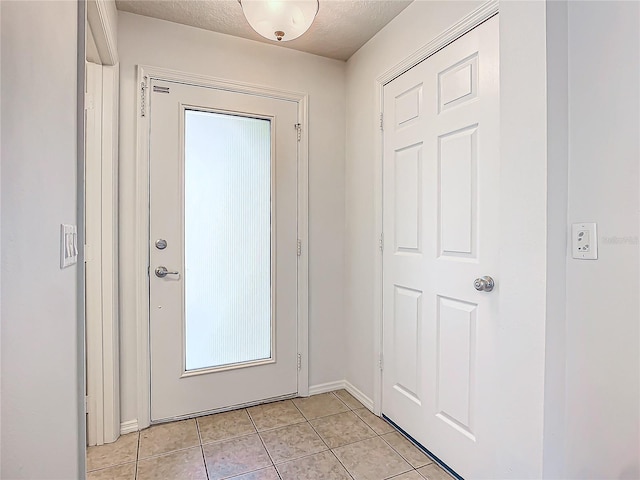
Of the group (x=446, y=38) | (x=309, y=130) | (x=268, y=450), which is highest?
(x=446, y=38)

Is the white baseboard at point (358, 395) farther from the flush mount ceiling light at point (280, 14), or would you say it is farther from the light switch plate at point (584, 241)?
the flush mount ceiling light at point (280, 14)

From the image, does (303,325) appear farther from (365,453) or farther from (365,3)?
(365,3)

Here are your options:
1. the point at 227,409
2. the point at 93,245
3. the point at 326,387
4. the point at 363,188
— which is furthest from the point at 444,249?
the point at 93,245

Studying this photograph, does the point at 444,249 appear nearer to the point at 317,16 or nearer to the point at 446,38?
the point at 446,38

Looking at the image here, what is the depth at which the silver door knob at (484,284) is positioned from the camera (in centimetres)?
144

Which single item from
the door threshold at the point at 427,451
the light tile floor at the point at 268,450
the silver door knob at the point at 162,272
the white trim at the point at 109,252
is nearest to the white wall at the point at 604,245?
the door threshold at the point at 427,451

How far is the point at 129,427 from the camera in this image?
78.3 inches

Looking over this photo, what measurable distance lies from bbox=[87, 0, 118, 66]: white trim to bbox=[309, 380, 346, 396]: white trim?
2.33 metres

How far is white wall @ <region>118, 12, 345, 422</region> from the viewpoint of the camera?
1996mm

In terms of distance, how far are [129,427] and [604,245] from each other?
239cm

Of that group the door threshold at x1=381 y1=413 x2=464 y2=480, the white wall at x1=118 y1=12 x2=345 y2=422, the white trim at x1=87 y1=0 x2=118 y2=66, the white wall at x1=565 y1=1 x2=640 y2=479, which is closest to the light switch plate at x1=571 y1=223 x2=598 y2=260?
the white wall at x1=565 y1=1 x2=640 y2=479

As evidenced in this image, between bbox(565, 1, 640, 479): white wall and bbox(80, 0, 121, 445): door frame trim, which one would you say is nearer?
bbox(565, 1, 640, 479): white wall

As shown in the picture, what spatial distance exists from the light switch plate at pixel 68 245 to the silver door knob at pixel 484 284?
1.46 meters

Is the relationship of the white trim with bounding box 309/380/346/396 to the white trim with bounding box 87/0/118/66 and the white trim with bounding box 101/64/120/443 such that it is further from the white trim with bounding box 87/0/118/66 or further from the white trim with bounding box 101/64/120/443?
the white trim with bounding box 87/0/118/66
